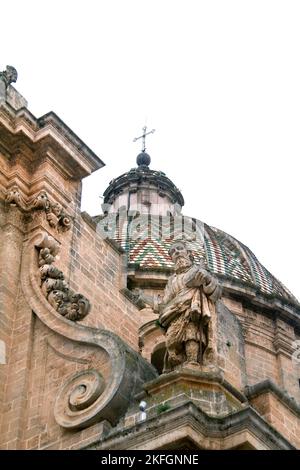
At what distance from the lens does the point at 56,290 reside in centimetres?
1531

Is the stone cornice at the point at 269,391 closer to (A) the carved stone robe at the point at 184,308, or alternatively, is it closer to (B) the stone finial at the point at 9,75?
(A) the carved stone robe at the point at 184,308

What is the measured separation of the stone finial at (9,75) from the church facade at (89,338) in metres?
0.01

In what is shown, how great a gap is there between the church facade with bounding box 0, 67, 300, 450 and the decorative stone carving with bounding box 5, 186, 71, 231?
0.06 ft

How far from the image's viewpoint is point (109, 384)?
530 inches

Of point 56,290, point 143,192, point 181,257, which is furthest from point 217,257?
point 181,257

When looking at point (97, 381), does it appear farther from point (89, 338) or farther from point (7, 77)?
point (7, 77)

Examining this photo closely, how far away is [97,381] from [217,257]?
14853mm

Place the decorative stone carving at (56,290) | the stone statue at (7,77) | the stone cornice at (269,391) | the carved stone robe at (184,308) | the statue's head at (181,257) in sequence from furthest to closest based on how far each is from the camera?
the stone statue at (7,77) → the stone cornice at (269,391) → the decorative stone carving at (56,290) → the statue's head at (181,257) → the carved stone robe at (184,308)

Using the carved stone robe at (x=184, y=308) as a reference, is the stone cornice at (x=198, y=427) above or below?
below

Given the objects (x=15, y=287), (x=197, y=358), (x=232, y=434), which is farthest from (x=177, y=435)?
(x=15, y=287)

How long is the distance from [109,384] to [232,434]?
6.55 ft

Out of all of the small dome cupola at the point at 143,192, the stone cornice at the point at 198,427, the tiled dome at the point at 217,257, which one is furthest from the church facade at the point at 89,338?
the small dome cupola at the point at 143,192

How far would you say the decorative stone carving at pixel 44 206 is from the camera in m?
16.4

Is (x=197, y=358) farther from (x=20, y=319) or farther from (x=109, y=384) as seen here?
(x=20, y=319)
